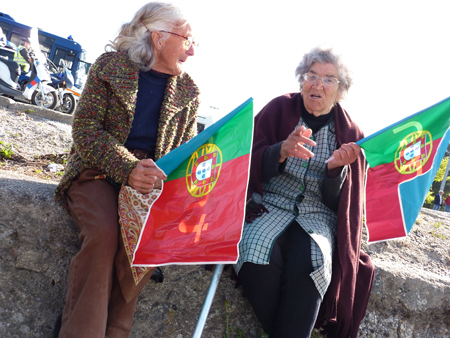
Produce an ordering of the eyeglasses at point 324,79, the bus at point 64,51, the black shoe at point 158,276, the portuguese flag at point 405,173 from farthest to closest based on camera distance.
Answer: the bus at point 64,51 → the eyeglasses at point 324,79 → the portuguese flag at point 405,173 → the black shoe at point 158,276

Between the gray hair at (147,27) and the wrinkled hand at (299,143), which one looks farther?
the gray hair at (147,27)

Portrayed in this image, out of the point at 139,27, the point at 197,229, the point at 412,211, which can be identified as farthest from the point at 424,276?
the point at 139,27

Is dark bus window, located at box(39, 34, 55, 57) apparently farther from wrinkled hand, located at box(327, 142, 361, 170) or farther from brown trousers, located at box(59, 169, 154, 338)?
wrinkled hand, located at box(327, 142, 361, 170)

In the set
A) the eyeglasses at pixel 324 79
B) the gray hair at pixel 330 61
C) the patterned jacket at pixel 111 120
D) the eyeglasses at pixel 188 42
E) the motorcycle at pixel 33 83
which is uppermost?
the gray hair at pixel 330 61

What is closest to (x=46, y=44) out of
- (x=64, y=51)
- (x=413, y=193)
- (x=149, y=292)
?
(x=64, y=51)

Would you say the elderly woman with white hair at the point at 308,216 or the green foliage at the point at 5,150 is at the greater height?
the elderly woman with white hair at the point at 308,216

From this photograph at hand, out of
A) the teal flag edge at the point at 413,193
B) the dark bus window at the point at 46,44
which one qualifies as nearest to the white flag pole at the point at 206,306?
the teal flag edge at the point at 413,193

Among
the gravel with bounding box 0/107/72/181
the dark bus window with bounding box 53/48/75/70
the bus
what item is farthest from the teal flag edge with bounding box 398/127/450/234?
the dark bus window with bounding box 53/48/75/70

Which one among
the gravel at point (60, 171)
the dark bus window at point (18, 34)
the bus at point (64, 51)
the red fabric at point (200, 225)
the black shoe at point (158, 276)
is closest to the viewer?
the red fabric at point (200, 225)

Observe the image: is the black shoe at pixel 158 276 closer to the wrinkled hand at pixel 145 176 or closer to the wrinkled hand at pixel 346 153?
the wrinkled hand at pixel 145 176

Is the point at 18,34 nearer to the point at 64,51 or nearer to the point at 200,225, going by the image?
the point at 64,51

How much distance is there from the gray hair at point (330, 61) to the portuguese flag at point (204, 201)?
977 mm

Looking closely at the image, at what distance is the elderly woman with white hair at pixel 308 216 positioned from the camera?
207 centimetres

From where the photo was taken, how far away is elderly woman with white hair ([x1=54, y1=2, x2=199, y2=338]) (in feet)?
5.94
